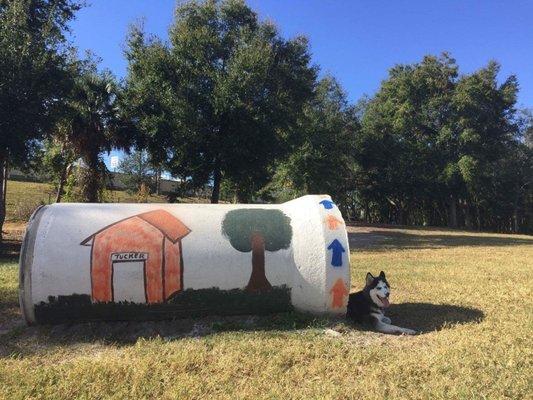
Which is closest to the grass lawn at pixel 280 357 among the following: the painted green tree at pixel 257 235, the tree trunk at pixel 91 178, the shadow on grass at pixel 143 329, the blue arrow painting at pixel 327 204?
the shadow on grass at pixel 143 329

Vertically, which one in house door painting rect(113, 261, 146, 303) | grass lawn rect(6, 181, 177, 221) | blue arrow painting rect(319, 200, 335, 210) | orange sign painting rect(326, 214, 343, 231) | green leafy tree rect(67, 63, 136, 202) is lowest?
house door painting rect(113, 261, 146, 303)

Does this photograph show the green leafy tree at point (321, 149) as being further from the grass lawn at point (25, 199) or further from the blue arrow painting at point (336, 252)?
the blue arrow painting at point (336, 252)

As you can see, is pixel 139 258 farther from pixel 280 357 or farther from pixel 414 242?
pixel 414 242

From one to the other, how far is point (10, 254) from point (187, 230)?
11.0 metres

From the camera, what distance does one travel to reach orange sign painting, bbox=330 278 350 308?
22.5ft

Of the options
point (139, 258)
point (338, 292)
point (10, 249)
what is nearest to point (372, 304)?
point (338, 292)

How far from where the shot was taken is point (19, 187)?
4072cm

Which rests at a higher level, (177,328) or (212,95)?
(212,95)

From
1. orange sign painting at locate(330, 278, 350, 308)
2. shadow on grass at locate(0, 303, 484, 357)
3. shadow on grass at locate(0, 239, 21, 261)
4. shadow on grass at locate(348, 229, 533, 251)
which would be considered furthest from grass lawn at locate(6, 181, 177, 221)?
orange sign painting at locate(330, 278, 350, 308)

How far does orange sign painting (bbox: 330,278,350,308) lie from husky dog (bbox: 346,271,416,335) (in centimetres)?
41

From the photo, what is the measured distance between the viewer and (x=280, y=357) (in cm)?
530

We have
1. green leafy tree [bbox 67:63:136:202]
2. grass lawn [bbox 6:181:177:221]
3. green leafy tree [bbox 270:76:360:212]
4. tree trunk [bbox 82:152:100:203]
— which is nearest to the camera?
green leafy tree [bbox 67:63:136:202]

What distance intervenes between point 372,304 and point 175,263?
2709 mm

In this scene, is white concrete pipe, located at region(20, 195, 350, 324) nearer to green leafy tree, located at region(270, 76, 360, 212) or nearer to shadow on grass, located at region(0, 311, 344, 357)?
shadow on grass, located at region(0, 311, 344, 357)
